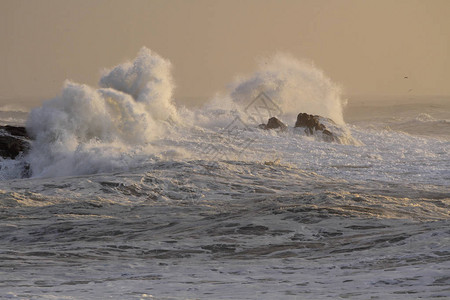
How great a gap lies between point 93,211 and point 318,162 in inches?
443

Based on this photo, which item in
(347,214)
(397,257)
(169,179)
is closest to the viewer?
(397,257)

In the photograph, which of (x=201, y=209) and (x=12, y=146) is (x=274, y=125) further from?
(x=201, y=209)

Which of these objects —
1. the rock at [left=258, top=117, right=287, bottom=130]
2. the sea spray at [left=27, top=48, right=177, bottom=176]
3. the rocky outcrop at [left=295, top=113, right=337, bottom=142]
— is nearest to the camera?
the sea spray at [left=27, top=48, right=177, bottom=176]

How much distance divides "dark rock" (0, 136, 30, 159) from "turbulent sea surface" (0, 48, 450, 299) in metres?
0.36

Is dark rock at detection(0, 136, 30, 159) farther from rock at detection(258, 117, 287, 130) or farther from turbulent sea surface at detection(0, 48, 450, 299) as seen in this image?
rock at detection(258, 117, 287, 130)

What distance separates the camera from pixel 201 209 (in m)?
15.6

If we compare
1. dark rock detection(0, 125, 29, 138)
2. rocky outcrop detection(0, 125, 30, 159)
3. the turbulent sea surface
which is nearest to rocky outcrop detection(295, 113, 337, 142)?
the turbulent sea surface

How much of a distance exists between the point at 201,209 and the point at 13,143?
427 inches

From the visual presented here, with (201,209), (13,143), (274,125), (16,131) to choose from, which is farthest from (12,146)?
(274,125)

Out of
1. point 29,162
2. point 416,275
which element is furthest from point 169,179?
point 416,275

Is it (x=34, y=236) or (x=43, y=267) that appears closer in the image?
(x=43, y=267)

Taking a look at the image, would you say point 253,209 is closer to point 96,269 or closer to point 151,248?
point 151,248

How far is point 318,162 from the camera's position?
24.8 meters

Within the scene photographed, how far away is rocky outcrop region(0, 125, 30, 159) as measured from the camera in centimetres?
2365
